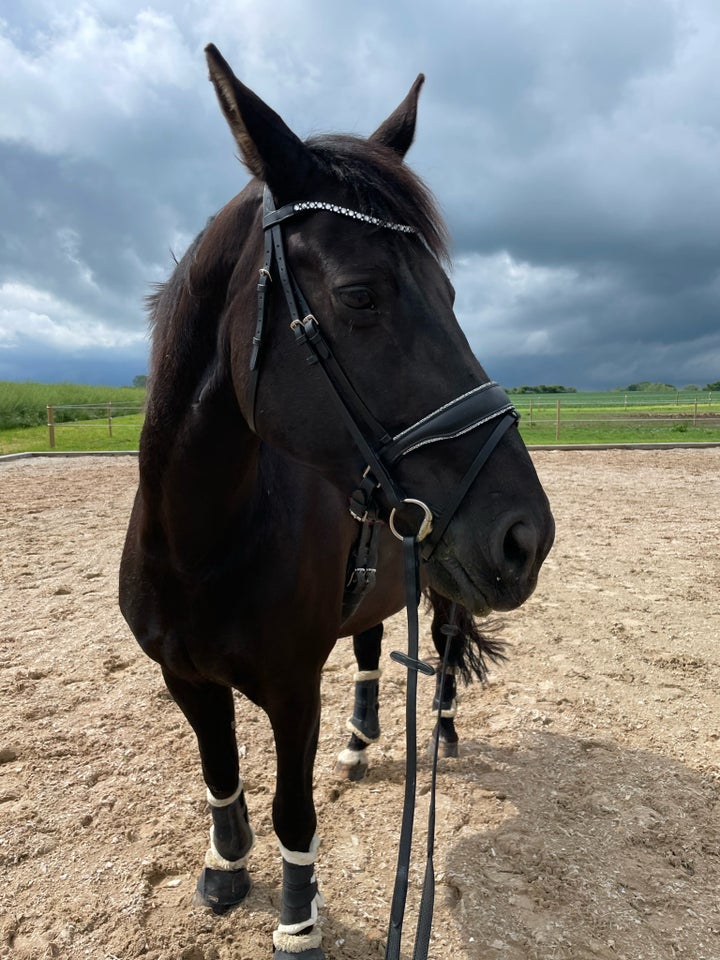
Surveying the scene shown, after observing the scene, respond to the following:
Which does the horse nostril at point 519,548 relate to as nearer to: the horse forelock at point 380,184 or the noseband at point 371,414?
the noseband at point 371,414

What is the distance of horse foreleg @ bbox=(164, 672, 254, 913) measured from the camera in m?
2.62

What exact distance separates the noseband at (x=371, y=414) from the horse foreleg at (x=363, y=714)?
7.99ft

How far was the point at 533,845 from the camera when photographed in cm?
298

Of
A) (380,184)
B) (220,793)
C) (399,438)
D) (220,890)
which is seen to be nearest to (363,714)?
(220,793)

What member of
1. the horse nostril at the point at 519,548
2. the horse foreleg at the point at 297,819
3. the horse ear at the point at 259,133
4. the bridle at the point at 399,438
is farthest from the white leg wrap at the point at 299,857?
the horse ear at the point at 259,133

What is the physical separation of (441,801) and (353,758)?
1.88 ft

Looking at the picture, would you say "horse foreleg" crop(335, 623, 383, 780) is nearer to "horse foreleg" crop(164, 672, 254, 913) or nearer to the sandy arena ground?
the sandy arena ground

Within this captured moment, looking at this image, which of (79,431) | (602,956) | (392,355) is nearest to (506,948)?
(602,956)

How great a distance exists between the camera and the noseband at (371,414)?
4.99 ft

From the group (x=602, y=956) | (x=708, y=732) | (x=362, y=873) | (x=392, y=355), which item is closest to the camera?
(x=392, y=355)

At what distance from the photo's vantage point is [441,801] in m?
3.35

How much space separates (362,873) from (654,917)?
128 centimetres

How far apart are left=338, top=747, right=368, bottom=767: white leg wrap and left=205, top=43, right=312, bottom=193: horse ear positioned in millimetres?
3147

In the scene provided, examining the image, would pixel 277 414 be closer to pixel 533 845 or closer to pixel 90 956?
pixel 90 956
